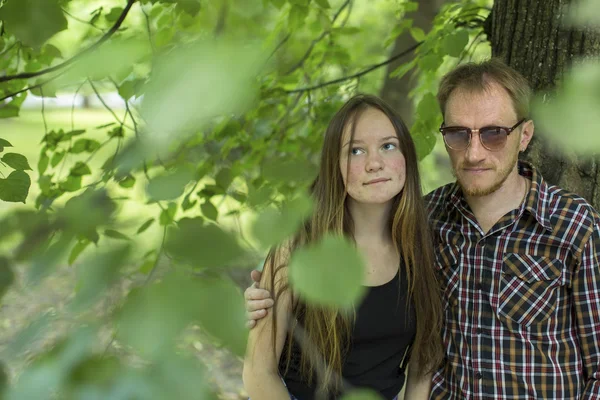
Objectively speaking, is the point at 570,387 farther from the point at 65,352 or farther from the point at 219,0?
the point at 65,352

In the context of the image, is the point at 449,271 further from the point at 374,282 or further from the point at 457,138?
the point at 457,138

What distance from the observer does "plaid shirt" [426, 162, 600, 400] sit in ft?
5.57

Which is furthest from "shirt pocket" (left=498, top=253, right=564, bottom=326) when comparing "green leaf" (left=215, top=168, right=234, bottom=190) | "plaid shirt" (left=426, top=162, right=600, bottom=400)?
"green leaf" (left=215, top=168, right=234, bottom=190)

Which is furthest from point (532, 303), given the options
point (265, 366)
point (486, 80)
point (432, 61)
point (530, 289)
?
point (432, 61)

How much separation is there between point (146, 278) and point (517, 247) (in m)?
1.51

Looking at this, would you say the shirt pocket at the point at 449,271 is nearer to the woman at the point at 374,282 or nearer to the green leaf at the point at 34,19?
the woman at the point at 374,282

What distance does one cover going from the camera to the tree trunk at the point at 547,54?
195cm

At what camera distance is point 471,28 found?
8.30ft

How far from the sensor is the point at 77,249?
0.49 meters

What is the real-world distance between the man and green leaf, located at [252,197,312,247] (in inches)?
53.2

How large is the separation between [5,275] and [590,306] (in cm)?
153

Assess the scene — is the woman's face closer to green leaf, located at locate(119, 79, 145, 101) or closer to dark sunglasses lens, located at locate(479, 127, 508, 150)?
dark sunglasses lens, located at locate(479, 127, 508, 150)

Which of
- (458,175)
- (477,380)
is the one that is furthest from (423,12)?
(477,380)

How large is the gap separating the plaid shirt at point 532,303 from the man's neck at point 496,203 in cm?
3
